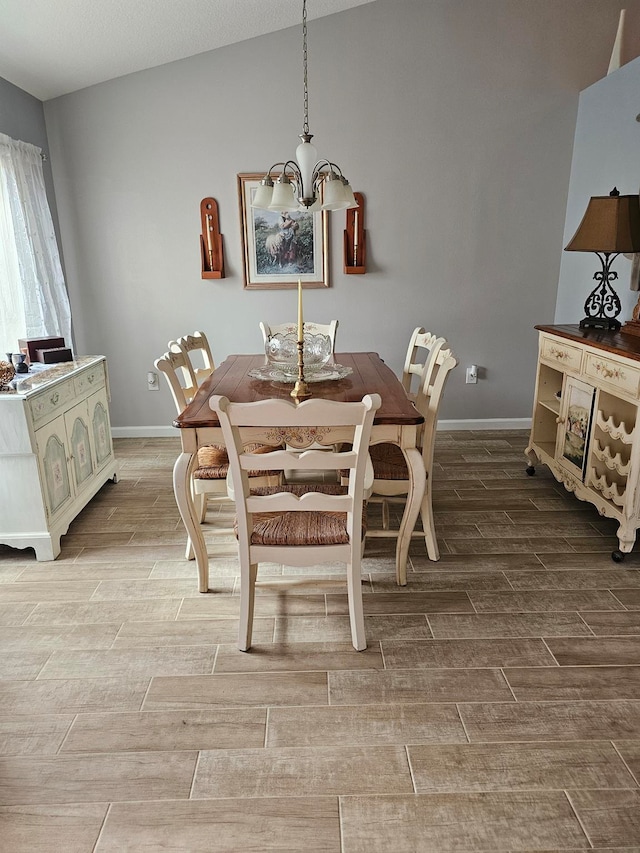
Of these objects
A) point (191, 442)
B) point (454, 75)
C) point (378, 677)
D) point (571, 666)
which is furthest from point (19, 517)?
point (454, 75)

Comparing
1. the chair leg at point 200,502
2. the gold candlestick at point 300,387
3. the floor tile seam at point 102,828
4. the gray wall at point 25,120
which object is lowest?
the floor tile seam at point 102,828

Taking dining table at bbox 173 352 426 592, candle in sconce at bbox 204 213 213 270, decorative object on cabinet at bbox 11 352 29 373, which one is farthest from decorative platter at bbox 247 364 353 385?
candle in sconce at bbox 204 213 213 270

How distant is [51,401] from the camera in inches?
112

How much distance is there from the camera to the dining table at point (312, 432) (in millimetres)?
2244

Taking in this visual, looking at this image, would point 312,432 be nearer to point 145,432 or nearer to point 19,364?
point 19,364

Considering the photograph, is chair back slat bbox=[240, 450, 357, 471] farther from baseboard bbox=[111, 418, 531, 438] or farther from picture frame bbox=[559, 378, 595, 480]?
baseboard bbox=[111, 418, 531, 438]

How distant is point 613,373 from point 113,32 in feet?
10.7

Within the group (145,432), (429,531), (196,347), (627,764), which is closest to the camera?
(627,764)

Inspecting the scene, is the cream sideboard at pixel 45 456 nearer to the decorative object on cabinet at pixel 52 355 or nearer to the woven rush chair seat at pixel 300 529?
the decorative object on cabinet at pixel 52 355

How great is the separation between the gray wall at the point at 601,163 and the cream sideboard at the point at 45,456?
323 centimetres

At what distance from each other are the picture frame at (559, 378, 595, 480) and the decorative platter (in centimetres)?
123

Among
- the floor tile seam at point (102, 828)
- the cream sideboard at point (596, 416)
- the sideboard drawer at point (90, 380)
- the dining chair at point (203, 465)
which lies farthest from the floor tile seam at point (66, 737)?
the cream sideboard at point (596, 416)

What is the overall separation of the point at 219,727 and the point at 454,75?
4170mm

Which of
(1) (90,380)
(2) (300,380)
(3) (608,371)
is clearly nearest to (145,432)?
(1) (90,380)
